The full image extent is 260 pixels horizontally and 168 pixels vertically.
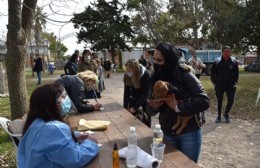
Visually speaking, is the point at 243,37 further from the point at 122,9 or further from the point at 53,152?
the point at 53,152

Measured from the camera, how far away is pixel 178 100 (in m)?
3.30

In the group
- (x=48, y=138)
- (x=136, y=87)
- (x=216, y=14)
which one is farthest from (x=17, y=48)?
(x=216, y=14)

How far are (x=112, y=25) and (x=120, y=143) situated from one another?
124ft

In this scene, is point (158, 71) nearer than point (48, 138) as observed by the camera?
No

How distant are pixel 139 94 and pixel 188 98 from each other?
2.33 m

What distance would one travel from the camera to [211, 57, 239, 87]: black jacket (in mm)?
8711

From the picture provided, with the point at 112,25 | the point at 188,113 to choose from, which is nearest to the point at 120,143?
the point at 188,113

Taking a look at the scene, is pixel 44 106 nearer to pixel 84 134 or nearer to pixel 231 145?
pixel 84 134

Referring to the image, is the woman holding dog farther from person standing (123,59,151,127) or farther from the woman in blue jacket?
person standing (123,59,151,127)

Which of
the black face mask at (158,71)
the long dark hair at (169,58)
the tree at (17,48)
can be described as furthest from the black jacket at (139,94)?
the tree at (17,48)

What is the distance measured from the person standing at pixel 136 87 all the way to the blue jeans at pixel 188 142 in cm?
197

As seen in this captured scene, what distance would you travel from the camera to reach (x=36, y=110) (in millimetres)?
2715

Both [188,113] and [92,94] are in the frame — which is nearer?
[188,113]

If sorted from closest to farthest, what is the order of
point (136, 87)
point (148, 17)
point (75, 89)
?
point (75, 89) → point (136, 87) → point (148, 17)
